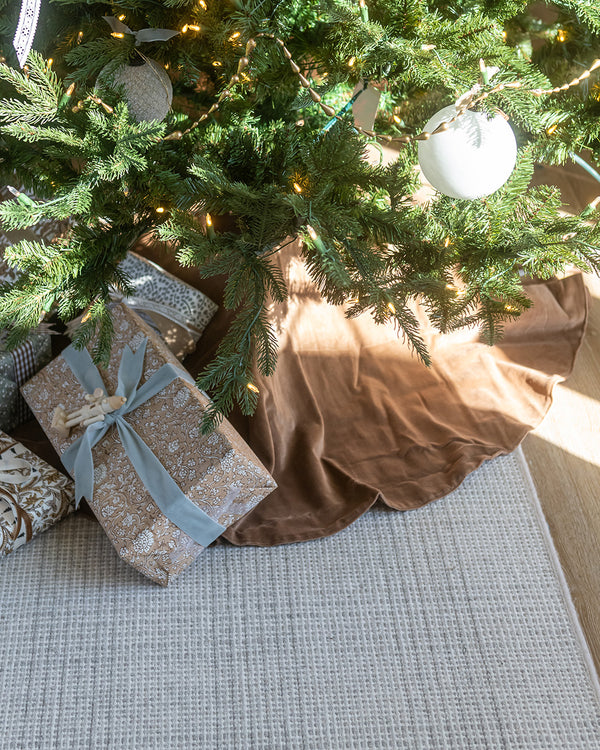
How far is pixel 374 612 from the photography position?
1196mm

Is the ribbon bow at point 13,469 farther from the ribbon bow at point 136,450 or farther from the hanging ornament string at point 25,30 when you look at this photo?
the hanging ornament string at point 25,30

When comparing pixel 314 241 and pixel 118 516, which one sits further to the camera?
pixel 118 516

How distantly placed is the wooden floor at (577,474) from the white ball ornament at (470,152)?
70 cm

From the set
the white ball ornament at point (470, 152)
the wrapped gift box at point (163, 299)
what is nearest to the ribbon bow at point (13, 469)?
the wrapped gift box at point (163, 299)

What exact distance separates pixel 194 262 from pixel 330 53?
1.38 feet

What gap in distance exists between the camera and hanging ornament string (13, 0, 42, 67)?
847 millimetres

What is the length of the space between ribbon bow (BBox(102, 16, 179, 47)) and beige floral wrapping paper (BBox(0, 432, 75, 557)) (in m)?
0.74

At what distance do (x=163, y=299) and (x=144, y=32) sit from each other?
523mm

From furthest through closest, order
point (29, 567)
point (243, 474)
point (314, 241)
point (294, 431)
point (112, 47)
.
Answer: point (294, 431), point (29, 567), point (243, 474), point (112, 47), point (314, 241)

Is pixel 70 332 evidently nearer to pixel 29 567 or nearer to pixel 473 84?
pixel 29 567

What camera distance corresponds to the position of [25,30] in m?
0.85

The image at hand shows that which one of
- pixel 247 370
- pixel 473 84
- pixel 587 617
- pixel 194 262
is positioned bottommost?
pixel 587 617

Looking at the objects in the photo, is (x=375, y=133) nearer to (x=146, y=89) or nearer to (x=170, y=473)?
(x=146, y=89)

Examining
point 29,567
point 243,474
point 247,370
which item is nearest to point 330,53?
point 247,370
